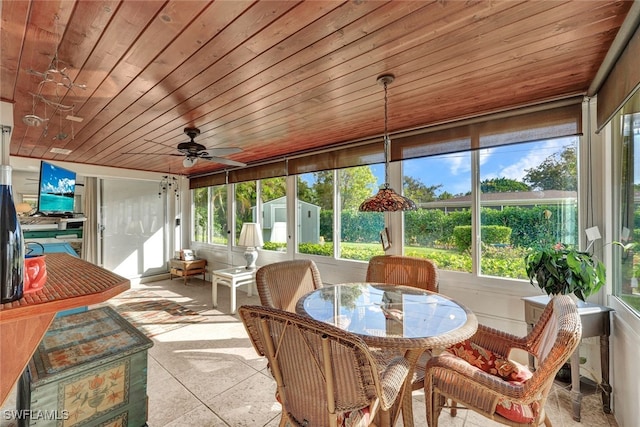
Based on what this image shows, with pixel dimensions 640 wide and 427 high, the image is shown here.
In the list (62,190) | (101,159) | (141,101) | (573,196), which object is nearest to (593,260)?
(573,196)

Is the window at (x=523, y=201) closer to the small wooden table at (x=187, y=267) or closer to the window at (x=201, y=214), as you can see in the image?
the small wooden table at (x=187, y=267)

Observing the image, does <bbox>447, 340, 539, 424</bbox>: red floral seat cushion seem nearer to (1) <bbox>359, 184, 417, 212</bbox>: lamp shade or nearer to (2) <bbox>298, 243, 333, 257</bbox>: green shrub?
(1) <bbox>359, 184, 417, 212</bbox>: lamp shade

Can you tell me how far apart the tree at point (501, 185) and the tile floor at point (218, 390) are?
5.51 ft

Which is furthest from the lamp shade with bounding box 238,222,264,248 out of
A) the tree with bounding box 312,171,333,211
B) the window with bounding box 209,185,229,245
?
the window with bounding box 209,185,229,245

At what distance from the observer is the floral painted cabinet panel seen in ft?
4.08

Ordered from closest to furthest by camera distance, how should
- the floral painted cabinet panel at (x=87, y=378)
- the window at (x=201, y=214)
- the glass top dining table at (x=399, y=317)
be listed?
1. the floral painted cabinet panel at (x=87, y=378)
2. the glass top dining table at (x=399, y=317)
3. the window at (x=201, y=214)

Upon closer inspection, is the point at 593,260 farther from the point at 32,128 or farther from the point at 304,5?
the point at 32,128

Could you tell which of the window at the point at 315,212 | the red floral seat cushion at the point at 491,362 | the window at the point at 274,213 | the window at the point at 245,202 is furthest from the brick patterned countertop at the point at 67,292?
the window at the point at 245,202

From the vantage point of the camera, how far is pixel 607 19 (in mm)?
1366

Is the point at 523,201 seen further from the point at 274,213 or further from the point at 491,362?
the point at 274,213

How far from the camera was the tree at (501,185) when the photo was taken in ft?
8.54

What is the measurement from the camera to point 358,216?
149 inches

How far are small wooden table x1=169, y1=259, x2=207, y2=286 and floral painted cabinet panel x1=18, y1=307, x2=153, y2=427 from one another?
4029mm

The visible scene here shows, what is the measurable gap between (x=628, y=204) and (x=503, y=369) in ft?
4.58
